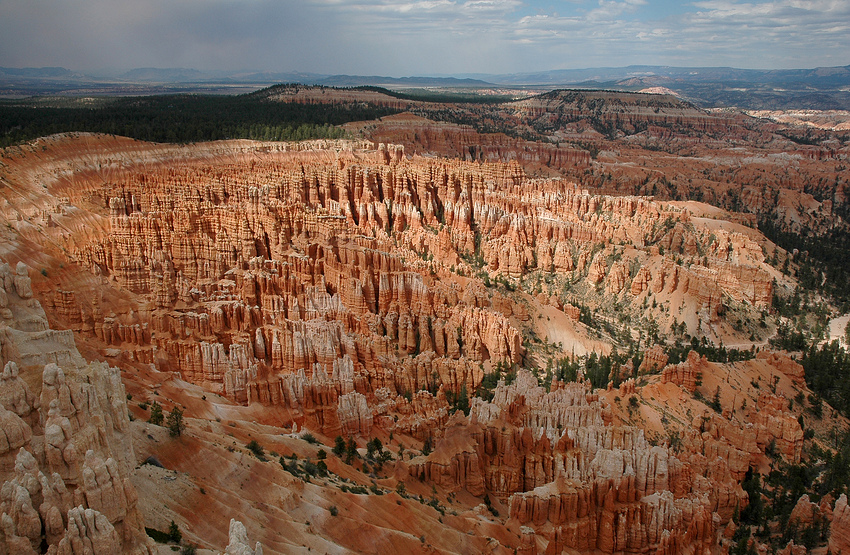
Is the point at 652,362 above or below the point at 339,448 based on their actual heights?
below

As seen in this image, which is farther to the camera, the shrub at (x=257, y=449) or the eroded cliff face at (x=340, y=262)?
the eroded cliff face at (x=340, y=262)

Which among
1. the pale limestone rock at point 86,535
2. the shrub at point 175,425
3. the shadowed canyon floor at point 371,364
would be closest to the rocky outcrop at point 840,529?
the shadowed canyon floor at point 371,364

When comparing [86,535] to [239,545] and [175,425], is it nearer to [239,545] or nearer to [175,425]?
[239,545]

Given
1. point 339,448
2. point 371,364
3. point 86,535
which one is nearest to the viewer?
point 86,535

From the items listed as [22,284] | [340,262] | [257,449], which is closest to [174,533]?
[22,284]

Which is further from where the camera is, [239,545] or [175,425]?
[175,425]

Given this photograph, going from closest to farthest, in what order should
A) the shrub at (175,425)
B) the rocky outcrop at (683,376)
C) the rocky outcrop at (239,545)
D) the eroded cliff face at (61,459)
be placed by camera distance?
the eroded cliff face at (61,459) < the rocky outcrop at (239,545) < the shrub at (175,425) < the rocky outcrop at (683,376)

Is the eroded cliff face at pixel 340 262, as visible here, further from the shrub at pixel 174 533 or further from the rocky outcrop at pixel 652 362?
the shrub at pixel 174 533

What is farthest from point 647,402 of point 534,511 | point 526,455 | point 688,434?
point 534,511

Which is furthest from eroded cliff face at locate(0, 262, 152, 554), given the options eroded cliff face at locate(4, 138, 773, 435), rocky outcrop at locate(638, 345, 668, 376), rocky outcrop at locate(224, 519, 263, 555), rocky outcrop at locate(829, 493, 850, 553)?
rocky outcrop at locate(638, 345, 668, 376)

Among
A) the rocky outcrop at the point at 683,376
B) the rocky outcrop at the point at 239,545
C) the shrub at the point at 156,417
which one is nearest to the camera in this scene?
the rocky outcrop at the point at 239,545
